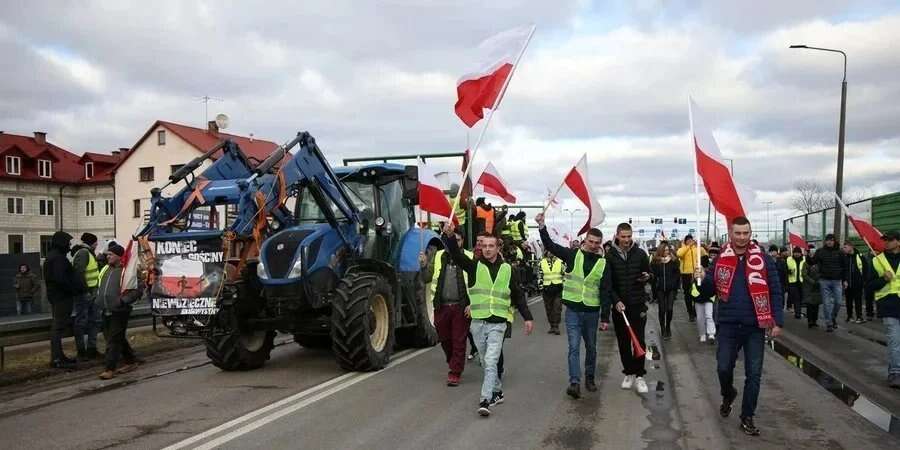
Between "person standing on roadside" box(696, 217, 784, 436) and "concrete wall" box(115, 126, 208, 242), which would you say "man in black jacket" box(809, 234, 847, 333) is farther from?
"concrete wall" box(115, 126, 208, 242)

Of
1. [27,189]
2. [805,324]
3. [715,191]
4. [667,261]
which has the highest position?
[27,189]

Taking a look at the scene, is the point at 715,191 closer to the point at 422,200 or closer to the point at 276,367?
the point at 422,200

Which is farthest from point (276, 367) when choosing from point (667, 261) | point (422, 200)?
point (667, 261)

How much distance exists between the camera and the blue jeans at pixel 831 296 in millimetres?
14311

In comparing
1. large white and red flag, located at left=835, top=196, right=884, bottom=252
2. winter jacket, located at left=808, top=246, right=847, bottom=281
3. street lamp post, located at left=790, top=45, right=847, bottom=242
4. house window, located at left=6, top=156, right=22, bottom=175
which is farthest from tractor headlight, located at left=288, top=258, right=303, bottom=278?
house window, located at left=6, top=156, right=22, bottom=175

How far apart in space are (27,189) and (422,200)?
5626 cm

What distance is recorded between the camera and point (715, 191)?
7312 mm

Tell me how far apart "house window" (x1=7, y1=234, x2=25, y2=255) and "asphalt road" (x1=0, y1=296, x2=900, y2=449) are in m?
51.6

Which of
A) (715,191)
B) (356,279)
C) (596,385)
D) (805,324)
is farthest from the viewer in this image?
(805,324)

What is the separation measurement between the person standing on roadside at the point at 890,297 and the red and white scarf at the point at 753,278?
123 inches

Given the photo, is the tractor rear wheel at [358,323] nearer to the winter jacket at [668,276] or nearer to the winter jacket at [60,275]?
the winter jacket at [60,275]

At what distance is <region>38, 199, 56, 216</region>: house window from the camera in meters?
57.6

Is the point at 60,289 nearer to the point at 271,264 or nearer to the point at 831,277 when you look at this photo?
the point at 271,264

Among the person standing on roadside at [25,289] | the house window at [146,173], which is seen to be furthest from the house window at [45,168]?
the person standing on roadside at [25,289]
